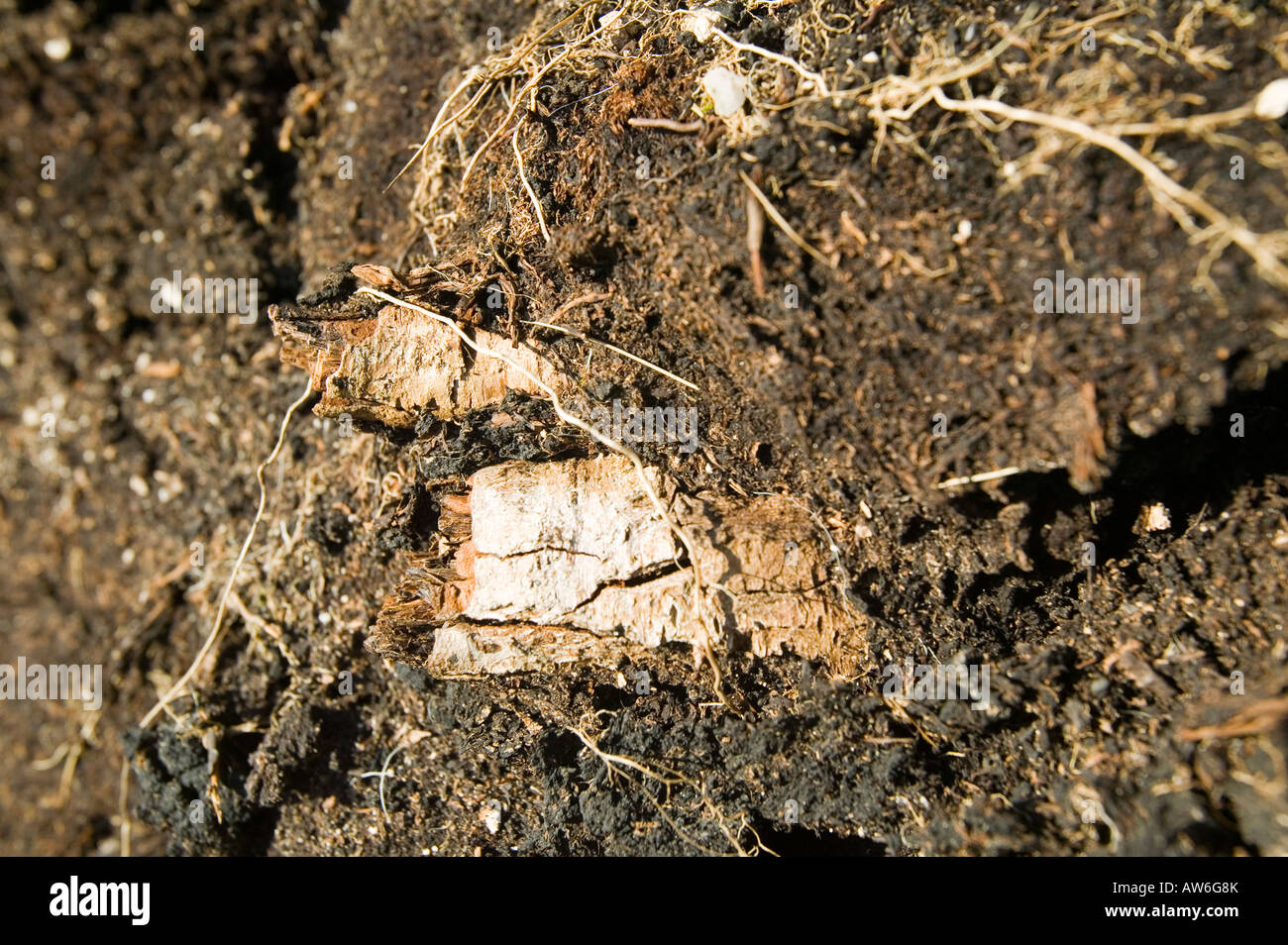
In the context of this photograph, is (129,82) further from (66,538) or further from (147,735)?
(147,735)

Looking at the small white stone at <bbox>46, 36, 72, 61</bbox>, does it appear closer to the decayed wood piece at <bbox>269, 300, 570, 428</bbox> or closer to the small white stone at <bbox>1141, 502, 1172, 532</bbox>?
the decayed wood piece at <bbox>269, 300, 570, 428</bbox>

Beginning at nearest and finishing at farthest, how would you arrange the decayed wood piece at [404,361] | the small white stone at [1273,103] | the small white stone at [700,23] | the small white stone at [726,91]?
the small white stone at [1273,103], the small white stone at [726,91], the small white stone at [700,23], the decayed wood piece at [404,361]

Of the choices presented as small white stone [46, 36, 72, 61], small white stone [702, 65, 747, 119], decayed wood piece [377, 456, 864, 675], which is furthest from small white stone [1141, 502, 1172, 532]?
small white stone [46, 36, 72, 61]

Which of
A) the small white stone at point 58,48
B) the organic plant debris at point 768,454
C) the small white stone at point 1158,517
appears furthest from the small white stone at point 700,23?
the small white stone at point 58,48

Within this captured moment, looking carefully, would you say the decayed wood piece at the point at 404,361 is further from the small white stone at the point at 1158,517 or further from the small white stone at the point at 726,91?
the small white stone at the point at 1158,517

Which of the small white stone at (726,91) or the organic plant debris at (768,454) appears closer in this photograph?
the organic plant debris at (768,454)

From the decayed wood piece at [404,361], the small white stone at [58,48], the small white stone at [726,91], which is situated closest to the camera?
the small white stone at [726,91]
